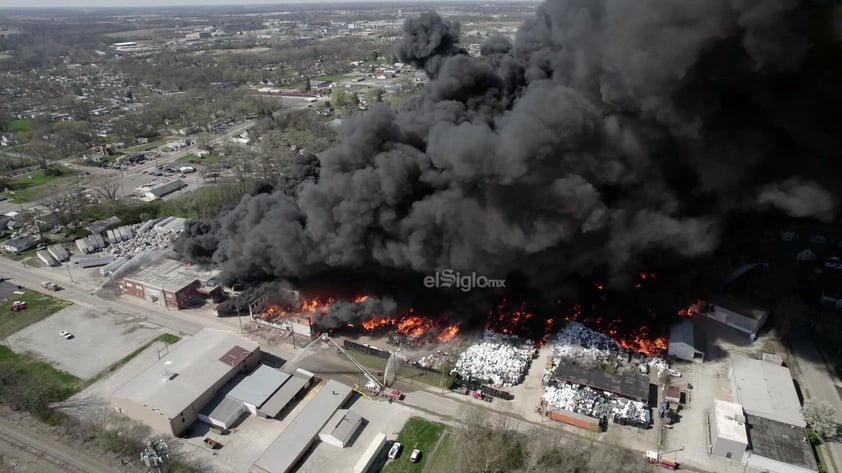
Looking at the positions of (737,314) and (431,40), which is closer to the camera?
(737,314)

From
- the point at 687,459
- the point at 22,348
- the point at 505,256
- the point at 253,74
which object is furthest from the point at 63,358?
the point at 253,74

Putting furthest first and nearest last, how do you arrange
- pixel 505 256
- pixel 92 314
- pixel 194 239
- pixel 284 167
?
pixel 284 167, pixel 194 239, pixel 92 314, pixel 505 256

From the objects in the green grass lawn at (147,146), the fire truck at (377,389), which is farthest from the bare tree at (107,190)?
the fire truck at (377,389)

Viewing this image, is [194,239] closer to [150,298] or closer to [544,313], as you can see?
[150,298]

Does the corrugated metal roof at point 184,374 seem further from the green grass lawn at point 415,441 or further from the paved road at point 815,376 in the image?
the paved road at point 815,376

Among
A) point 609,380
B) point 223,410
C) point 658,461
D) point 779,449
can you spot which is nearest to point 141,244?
point 223,410

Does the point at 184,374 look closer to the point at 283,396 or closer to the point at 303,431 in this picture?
the point at 283,396
